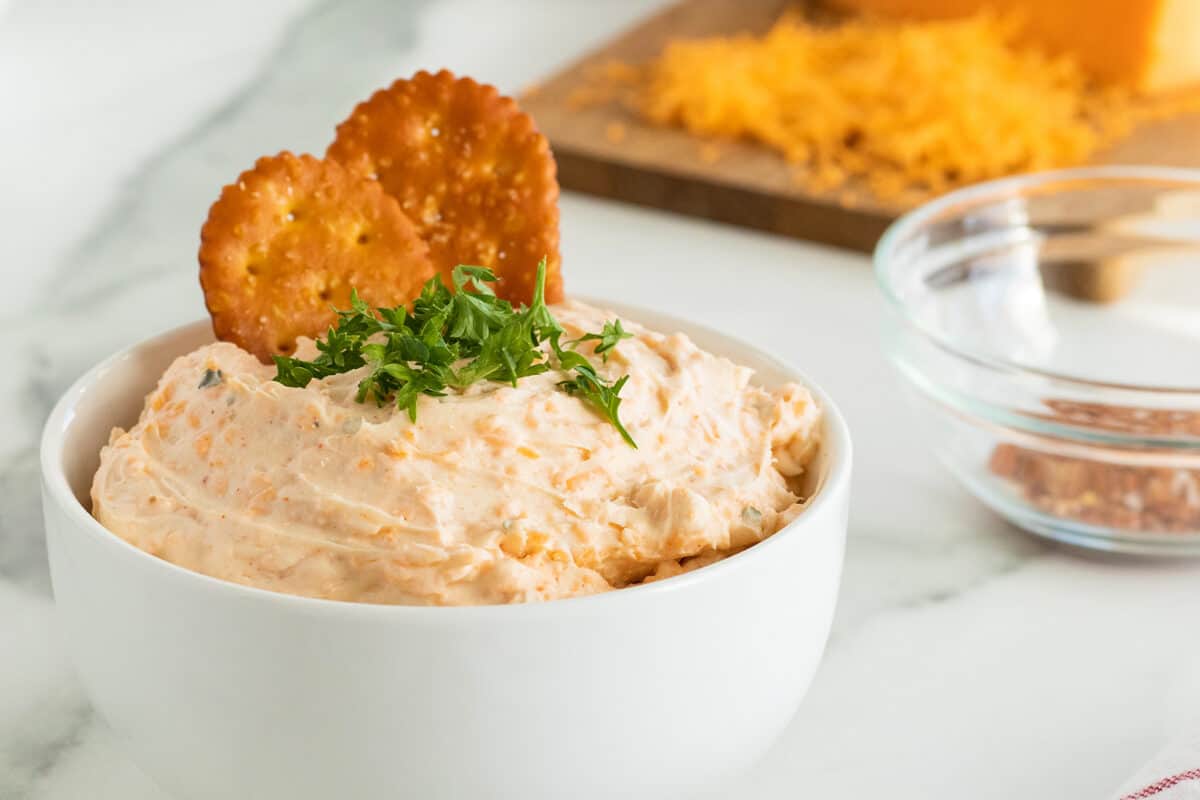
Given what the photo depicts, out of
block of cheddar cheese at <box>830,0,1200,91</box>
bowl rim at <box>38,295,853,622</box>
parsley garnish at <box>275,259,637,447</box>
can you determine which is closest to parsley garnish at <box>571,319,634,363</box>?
parsley garnish at <box>275,259,637,447</box>

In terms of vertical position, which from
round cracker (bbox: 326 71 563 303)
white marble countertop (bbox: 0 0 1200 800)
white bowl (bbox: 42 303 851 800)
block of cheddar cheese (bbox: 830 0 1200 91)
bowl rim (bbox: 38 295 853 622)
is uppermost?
round cracker (bbox: 326 71 563 303)

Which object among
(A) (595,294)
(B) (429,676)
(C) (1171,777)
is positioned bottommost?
(A) (595,294)

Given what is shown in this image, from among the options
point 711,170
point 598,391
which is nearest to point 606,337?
point 598,391

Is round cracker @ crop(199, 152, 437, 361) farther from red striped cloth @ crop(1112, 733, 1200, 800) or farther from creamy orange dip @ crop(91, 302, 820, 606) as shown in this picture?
red striped cloth @ crop(1112, 733, 1200, 800)

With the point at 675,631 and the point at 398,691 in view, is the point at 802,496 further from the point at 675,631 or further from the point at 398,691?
the point at 398,691

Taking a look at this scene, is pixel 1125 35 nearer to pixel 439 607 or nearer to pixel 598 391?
pixel 598 391

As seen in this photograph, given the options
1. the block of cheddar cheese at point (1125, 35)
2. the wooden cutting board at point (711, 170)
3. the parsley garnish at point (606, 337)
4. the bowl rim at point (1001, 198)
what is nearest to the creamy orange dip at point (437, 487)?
the parsley garnish at point (606, 337)
